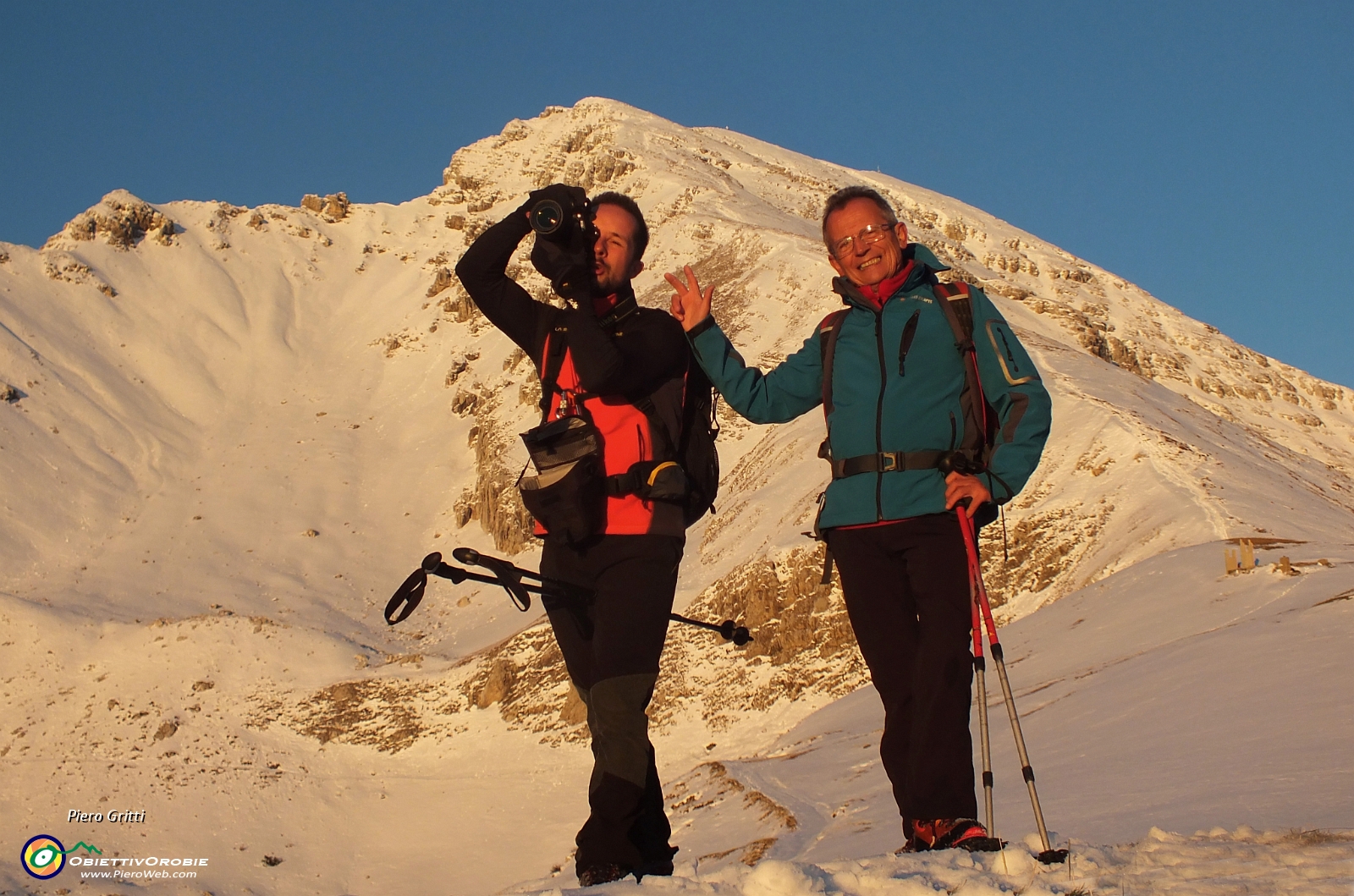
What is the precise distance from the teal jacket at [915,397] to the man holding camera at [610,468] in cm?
46

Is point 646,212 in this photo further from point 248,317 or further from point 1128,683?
point 1128,683

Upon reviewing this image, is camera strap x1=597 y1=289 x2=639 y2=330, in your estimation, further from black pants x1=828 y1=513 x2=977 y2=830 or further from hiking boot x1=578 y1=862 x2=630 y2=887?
hiking boot x1=578 y1=862 x2=630 y2=887

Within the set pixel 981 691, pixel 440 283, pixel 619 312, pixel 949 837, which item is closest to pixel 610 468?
pixel 619 312

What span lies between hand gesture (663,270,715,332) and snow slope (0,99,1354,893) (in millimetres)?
2606

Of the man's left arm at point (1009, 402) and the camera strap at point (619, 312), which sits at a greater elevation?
the camera strap at point (619, 312)

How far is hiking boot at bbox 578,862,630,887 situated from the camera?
15.5ft

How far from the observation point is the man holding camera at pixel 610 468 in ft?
16.1

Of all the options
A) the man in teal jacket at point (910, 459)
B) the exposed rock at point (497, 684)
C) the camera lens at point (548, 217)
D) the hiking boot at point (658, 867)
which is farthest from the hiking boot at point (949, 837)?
the exposed rock at point (497, 684)

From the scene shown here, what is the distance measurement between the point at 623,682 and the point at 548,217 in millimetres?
2074

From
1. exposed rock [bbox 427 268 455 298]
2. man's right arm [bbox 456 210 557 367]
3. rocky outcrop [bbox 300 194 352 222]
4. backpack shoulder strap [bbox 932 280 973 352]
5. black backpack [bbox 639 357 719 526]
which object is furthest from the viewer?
rocky outcrop [bbox 300 194 352 222]

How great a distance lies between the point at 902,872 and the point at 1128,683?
1010 centimetres

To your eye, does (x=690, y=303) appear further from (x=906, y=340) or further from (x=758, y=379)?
(x=906, y=340)

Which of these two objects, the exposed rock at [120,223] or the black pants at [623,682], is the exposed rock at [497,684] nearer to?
the black pants at [623,682]
